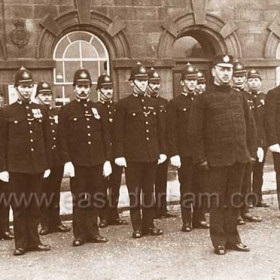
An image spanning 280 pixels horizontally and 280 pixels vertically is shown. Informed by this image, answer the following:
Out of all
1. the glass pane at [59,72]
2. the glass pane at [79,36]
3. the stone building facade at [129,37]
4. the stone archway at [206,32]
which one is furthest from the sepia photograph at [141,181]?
the stone archway at [206,32]

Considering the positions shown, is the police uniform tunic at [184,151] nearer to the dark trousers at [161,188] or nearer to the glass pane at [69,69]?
the dark trousers at [161,188]

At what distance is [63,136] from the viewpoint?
6168 mm

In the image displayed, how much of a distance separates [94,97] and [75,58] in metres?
0.85

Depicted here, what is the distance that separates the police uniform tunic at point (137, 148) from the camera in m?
6.48

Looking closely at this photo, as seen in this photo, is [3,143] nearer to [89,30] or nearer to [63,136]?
[63,136]

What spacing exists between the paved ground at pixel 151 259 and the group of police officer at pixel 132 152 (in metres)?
0.21

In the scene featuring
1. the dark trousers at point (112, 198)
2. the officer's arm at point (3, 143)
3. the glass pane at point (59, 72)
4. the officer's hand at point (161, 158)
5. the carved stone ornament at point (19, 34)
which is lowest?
the dark trousers at point (112, 198)

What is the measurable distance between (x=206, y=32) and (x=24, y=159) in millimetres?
6337

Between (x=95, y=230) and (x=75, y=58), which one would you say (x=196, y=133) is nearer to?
(x=95, y=230)

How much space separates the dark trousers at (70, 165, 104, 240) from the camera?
6234 mm

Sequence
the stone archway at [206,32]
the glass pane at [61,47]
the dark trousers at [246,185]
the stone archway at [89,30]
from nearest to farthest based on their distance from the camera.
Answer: the dark trousers at [246,185]
the stone archway at [89,30]
the glass pane at [61,47]
the stone archway at [206,32]

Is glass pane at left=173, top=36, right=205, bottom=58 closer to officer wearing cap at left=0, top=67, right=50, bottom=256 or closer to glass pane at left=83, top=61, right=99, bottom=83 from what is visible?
glass pane at left=83, top=61, right=99, bottom=83

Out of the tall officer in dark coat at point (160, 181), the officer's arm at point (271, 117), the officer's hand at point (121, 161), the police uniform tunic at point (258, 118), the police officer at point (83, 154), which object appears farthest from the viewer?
the police uniform tunic at point (258, 118)

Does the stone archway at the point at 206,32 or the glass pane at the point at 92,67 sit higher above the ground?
the stone archway at the point at 206,32
